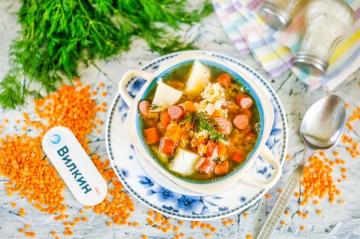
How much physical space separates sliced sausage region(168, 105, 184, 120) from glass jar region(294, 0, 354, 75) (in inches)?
25.5

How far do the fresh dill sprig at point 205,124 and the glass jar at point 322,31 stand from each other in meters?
0.58

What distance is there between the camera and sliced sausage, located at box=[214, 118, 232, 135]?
6.01ft

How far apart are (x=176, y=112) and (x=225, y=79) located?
0.24m

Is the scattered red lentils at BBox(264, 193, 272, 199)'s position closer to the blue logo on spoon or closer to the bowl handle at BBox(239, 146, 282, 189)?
the bowl handle at BBox(239, 146, 282, 189)

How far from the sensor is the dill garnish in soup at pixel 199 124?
6.02 ft

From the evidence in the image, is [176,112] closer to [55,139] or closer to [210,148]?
[210,148]

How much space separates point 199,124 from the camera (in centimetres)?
183

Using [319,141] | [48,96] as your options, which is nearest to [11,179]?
[48,96]

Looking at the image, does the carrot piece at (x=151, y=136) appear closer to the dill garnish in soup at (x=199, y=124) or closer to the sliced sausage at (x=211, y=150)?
the dill garnish in soup at (x=199, y=124)

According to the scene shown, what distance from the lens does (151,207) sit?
80.8 inches

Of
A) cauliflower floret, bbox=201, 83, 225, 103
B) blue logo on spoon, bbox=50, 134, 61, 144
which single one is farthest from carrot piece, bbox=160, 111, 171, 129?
blue logo on spoon, bbox=50, 134, 61, 144

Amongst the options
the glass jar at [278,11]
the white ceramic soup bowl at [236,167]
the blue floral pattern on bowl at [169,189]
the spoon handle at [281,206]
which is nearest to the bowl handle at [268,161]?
the white ceramic soup bowl at [236,167]

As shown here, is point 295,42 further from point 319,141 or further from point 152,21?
point 152,21

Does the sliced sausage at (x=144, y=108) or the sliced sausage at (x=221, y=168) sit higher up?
the sliced sausage at (x=144, y=108)
